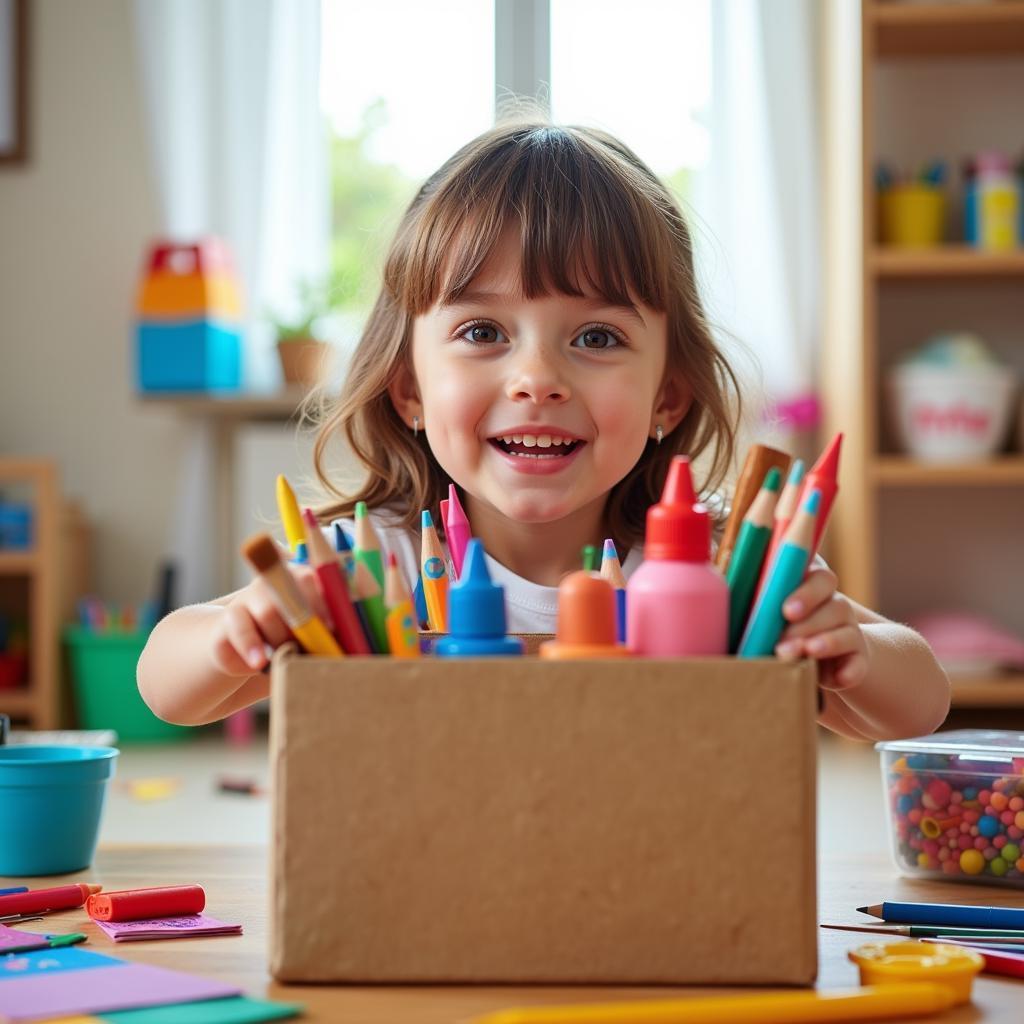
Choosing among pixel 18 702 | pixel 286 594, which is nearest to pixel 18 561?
pixel 18 702

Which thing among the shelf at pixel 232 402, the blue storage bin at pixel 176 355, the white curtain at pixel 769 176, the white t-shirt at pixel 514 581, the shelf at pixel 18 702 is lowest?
the shelf at pixel 18 702

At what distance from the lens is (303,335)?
2.90m

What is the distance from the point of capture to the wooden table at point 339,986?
484 millimetres

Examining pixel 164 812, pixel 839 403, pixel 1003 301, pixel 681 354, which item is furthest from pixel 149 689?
pixel 1003 301

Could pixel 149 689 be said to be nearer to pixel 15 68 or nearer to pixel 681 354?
pixel 681 354

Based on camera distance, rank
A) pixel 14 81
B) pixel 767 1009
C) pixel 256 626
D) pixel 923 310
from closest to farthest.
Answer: pixel 767 1009
pixel 256 626
pixel 923 310
pixel 14 81

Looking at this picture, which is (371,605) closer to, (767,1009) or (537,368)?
(767,1009)

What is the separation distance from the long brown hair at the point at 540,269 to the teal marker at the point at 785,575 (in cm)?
39

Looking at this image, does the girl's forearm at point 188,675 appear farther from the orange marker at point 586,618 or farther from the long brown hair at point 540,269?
the orange marker at point 586,618

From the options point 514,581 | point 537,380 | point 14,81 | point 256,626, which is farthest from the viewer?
point 14,81

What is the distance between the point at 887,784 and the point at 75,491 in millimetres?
2584

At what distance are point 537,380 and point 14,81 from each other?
8.56ft

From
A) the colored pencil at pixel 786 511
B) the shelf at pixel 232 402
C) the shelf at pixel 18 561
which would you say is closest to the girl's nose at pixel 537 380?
the colored pencil at pixel 786 511

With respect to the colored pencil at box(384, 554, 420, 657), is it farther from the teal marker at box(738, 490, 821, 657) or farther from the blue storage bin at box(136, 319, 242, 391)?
the blue storage bin at box(136, 319, 242, 391)
